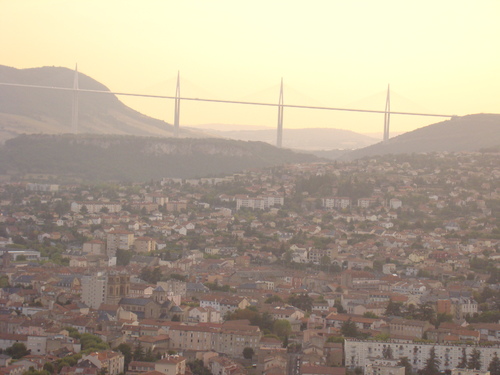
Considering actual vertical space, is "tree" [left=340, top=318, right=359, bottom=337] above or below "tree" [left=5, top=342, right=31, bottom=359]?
above

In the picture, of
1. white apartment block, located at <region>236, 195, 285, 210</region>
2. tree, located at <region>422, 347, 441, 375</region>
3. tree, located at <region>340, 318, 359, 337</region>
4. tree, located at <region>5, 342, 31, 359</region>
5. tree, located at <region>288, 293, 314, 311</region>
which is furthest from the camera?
white apartment block, located at <region>236, 195, 285, 210</region>

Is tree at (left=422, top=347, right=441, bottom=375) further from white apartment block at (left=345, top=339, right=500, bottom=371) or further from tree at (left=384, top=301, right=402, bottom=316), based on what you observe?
tree at (left=384, top=301, right=402, bottom=316)

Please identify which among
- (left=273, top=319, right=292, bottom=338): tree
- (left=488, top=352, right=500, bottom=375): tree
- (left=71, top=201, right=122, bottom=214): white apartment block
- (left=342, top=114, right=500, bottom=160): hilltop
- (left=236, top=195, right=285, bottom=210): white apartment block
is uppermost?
(left=342, top=114, right=500, bottom=160): hilltop

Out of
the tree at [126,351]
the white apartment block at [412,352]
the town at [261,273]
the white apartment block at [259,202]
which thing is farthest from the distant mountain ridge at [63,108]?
the white apartment block at [412,352]

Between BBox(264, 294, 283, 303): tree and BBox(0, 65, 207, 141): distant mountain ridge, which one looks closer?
BBox(264, 294, 283, 303): tree

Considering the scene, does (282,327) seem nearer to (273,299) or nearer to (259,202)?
(273,299)

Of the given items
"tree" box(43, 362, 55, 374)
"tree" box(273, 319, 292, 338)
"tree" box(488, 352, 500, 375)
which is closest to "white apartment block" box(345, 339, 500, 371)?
"tree" box(488, 352, 500, 375)

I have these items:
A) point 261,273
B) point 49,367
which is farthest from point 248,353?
point 261,273

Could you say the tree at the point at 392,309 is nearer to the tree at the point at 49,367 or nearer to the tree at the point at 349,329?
the tree at the point at 349,329
